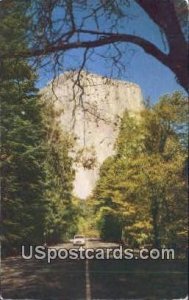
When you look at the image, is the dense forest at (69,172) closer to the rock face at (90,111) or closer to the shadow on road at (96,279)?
the rock face at (90,111)

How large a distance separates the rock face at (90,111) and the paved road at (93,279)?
89 cm

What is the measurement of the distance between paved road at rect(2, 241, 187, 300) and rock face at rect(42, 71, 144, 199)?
89cm

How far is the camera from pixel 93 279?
5230 millimetres

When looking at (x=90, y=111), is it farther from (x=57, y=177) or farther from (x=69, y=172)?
(x=57, y=177)

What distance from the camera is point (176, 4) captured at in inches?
200

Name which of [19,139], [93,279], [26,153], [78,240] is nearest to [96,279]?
[93,279]

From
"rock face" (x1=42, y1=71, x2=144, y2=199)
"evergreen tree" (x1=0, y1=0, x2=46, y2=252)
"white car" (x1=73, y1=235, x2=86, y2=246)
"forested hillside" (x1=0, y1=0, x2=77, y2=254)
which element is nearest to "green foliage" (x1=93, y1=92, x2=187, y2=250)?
"rock face" (x1=42, y1=71, x2=144, y2=199)

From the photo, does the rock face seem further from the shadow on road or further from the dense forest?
the shadow on road

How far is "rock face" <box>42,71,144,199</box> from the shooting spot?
5.58m

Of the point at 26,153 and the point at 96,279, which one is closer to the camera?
the point at 96,279

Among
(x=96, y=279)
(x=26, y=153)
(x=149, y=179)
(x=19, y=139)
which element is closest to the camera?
(x=96, y=279)

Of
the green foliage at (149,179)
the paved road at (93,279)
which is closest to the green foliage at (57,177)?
the green foliage at (149,179)

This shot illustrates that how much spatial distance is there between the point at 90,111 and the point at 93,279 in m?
1.96

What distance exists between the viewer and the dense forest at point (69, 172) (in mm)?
5258
